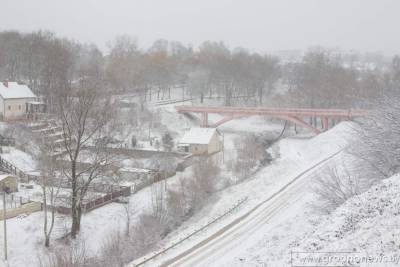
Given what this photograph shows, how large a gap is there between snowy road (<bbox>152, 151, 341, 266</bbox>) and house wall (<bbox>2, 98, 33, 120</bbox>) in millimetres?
28539

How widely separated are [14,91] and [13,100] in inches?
46.1

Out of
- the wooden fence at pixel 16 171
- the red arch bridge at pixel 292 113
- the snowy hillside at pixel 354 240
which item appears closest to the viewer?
the snowy hillside at pixel 354 240

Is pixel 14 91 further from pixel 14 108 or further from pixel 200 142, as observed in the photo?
pixel 200 142

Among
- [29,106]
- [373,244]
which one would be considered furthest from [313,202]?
[29,106]

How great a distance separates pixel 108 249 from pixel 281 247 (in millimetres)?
7825

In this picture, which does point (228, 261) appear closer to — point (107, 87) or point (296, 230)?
point (296, 230)

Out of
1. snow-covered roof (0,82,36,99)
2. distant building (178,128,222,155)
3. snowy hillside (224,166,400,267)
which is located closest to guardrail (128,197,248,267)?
snowy hillside (224,166,400,267)

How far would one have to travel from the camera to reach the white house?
4484 centimetres

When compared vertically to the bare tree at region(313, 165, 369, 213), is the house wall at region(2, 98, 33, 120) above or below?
above

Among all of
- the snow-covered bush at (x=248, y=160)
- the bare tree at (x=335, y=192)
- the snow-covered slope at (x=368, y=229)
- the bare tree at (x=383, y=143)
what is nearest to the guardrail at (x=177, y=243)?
the bare tree at (x=335, y=192)

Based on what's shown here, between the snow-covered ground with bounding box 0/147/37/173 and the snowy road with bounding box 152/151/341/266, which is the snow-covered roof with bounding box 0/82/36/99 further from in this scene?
the snowy road with bounding box 152/151/341/266

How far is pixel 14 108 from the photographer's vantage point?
4591 cm

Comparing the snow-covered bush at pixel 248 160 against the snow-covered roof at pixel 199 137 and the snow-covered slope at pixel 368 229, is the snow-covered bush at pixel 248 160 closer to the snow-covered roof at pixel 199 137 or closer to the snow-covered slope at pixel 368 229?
the snow-covered roof at pixel 199 137

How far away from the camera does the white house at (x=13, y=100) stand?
44844 millimetres
